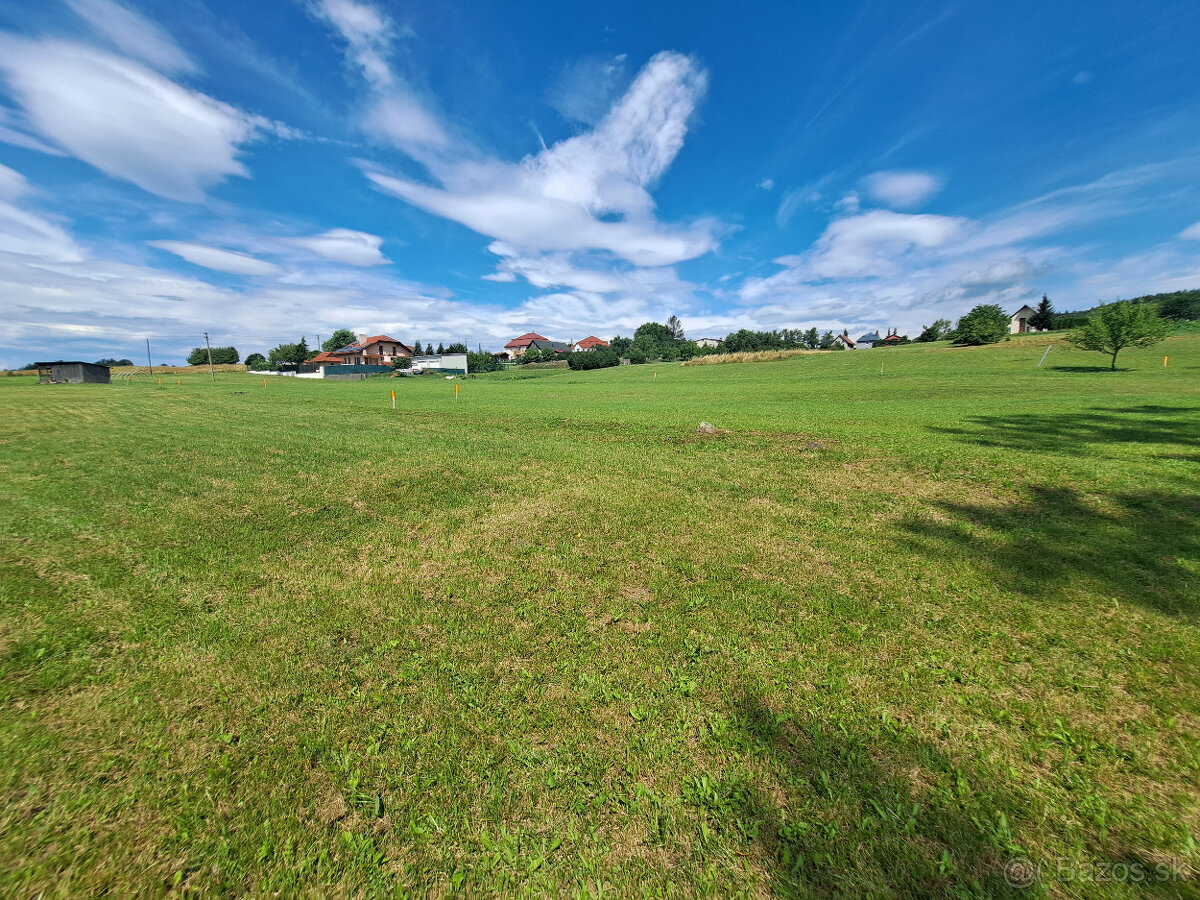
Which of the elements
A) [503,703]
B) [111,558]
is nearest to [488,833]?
[503,703]

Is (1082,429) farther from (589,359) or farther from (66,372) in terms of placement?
(66,372)

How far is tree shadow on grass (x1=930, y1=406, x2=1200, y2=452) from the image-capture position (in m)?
10.7

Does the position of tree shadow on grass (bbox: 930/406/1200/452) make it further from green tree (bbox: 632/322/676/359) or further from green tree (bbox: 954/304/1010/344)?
green tree (bbox: 632/322/676/359)

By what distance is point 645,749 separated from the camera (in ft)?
9.73

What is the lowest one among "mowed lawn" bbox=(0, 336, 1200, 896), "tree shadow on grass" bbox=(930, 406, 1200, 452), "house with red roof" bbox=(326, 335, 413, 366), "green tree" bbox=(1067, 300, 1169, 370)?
"mowed lawn" bbox=(0, 336, 1200, 896)

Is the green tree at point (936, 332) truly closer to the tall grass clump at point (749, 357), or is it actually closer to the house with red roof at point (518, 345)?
the tall grass clump at point (749, 357)

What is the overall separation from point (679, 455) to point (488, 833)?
31.7ft

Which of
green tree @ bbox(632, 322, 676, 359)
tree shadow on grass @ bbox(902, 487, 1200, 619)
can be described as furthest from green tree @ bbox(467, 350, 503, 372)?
tree shadow on grass @ bbox(902, 487, 1200, 619)

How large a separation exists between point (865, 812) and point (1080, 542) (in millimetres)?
5723

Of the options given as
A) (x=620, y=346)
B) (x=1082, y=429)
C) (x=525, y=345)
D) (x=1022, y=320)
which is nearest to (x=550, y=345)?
(x=525, y=345)

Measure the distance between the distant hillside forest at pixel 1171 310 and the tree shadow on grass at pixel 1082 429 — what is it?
3397 inches

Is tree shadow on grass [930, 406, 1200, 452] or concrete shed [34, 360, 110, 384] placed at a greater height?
concrete shed [34, 360, 110, 384]

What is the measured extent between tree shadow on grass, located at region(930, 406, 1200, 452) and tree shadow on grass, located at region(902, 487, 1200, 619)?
14.3 ft

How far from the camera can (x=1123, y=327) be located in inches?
1572
